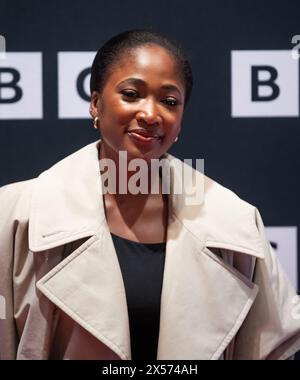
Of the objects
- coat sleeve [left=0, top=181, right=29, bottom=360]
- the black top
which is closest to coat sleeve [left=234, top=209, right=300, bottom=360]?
the black top

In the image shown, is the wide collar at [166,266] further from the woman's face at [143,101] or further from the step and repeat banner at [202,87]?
the step and repeat banner at [202,87]

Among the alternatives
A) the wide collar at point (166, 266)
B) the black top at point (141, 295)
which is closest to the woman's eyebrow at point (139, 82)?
the wide collar at point (166, 266)

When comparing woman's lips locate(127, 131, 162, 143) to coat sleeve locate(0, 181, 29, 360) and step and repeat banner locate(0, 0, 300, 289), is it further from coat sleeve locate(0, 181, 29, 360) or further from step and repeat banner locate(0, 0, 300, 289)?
step and repeat banner locate(0, 0, 300, 289)

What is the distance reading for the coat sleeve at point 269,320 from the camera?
99cm

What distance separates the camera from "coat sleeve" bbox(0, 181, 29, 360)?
92cm

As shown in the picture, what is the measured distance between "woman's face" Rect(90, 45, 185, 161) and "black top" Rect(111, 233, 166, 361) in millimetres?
175

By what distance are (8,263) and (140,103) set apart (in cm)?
35

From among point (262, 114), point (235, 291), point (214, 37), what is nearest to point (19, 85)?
point (214, 37)

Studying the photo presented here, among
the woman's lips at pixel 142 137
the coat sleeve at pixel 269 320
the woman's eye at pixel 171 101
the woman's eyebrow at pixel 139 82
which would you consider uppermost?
the woman's eyebrow at pixel 139 82

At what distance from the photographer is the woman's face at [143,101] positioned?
0.91m

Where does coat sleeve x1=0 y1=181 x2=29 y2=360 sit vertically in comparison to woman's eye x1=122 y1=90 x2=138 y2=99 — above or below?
below

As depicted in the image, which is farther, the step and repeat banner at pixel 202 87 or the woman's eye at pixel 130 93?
the step and repeat banner at pixel 202 87

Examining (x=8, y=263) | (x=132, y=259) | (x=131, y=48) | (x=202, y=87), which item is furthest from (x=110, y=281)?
(x=202, y=87)

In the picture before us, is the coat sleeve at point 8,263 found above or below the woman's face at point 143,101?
below
